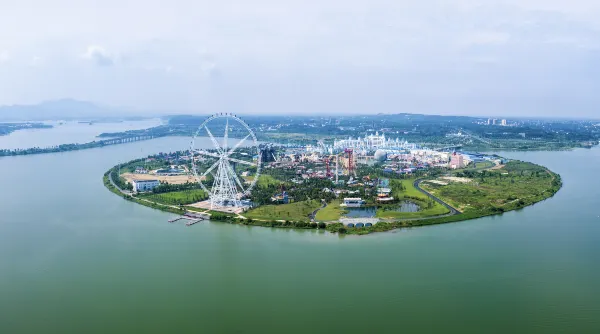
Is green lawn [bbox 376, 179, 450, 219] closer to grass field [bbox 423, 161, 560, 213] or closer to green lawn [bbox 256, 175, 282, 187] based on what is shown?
grass field [bbox 423, 161, 560, 213]

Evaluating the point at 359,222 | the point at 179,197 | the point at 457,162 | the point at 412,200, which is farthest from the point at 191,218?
the point at 457,162

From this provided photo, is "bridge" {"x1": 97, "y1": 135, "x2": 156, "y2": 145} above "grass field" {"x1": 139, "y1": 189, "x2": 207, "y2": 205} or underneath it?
above

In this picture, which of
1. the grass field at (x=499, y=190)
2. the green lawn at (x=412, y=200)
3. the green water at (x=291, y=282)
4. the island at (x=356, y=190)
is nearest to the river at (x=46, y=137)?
the island at (x=356, y=190)

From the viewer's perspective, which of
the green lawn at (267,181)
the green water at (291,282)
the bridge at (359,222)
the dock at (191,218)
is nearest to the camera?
the green water at (291,282)

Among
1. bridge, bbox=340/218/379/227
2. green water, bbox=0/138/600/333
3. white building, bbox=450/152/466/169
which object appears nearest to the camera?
green water, bbox=0/138/600/333

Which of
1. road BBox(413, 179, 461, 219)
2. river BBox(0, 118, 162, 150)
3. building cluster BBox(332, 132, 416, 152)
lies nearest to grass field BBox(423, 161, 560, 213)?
road BBox(413, 179, 461, 219)

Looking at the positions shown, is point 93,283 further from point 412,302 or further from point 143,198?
point 143,198

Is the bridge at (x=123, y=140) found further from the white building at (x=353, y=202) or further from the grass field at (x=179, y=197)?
the white building at (x=353, y=202)

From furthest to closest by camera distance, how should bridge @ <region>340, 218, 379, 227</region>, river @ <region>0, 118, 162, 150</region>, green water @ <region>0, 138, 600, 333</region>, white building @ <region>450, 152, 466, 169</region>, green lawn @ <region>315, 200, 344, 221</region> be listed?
river @ <region>0, 118, 162, 150</region>, white building @ <region>450, 152, 466, 169</region>, green lawn @ <region>315, 200, 344, 221</region>, bridge @ <region>340, 218, 379, 227</region>, green water @ <region>0, 138, 600, 333</region>
